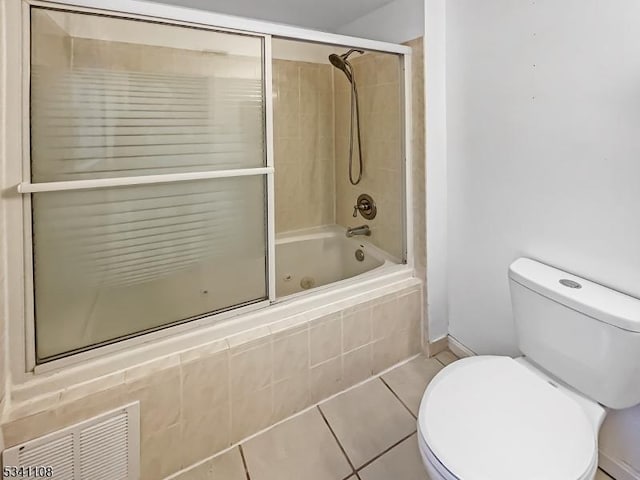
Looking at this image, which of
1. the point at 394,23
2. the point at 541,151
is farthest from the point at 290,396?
the point at 394,23

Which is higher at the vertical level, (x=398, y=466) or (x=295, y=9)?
(x=295, y=9)

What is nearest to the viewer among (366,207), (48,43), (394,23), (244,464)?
(48,43)

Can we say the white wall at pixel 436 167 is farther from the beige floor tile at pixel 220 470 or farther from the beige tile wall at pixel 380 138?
the beige floor tile at pixel 220 470

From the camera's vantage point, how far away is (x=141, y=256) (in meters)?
1.30

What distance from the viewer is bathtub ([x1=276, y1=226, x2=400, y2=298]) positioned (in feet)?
6.68

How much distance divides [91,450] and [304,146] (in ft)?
6.71

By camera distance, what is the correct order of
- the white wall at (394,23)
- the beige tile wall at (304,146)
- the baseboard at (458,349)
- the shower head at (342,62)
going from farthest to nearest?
the beige tile wall at (304,146), the shower head at (342,62), the baseboard at (458,349), the white wall at (394,23)

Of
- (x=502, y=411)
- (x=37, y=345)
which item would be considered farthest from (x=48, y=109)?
(x=502, y=411)

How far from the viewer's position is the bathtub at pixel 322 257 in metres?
2.04

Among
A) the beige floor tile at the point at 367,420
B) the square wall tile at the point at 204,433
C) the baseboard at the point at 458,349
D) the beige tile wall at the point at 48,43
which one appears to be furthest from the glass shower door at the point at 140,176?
the baseboard at the point at 458,349

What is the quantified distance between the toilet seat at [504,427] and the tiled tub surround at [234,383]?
56 centimetres

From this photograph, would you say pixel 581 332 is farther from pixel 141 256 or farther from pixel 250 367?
pixel 141 256

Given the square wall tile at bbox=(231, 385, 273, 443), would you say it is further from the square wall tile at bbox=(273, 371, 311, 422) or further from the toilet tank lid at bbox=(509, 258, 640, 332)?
the toilet tank lid at bbox=(509, 258, 640, 332)

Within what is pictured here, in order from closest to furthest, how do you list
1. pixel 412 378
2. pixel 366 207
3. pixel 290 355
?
pixel 290 355 < pixel 412 378 < pixel 366 207
